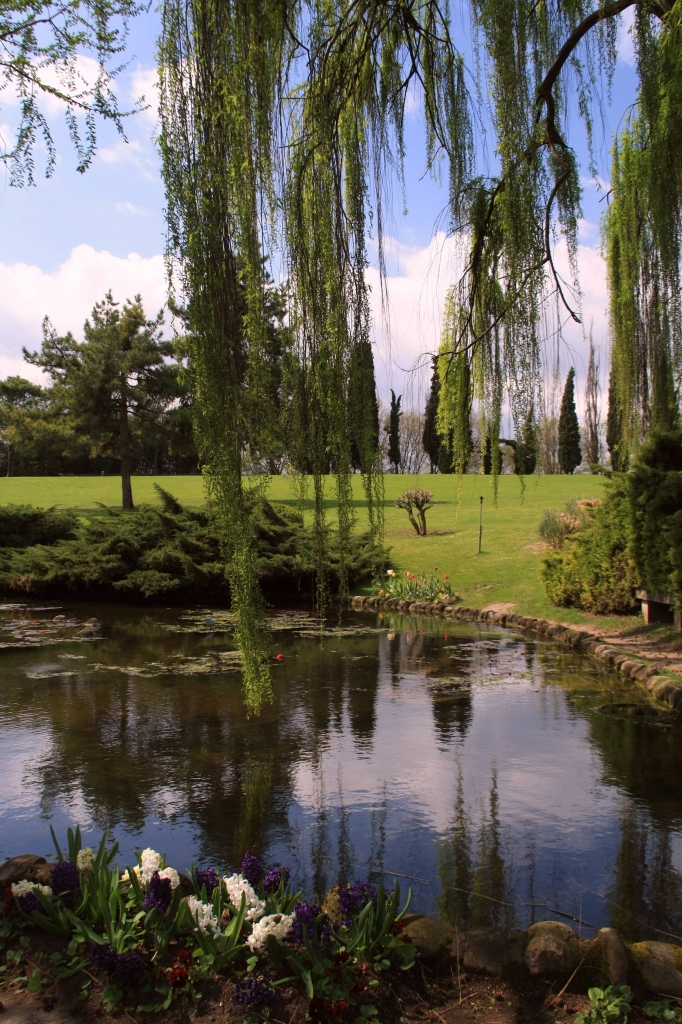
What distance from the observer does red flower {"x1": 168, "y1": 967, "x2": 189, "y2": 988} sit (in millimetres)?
2748

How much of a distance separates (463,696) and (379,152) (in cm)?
557

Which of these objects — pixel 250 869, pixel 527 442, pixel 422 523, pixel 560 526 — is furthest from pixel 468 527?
pixel 250 869

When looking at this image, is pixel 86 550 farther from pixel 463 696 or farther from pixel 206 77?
pixel 206 77

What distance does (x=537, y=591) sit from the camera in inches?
561

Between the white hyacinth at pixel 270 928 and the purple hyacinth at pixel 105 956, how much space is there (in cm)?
48

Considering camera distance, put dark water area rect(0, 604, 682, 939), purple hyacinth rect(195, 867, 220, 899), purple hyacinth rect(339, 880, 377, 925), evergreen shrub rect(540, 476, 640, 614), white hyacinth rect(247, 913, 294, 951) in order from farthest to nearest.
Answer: evergreen shrub rect(540, 476, 640, 614), dark water area rect(0, 604, 682, 939), purple hyacinth rect(195, 867, 220, 899), purple hyacinth rect(339, 880, 377, 925), white hyacinth rect(247, 913, 294, 951)

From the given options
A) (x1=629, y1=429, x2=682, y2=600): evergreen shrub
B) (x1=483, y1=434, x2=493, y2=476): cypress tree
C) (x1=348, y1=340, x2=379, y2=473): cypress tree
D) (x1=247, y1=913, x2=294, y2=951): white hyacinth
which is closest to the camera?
(x1=247, y1=913, x2=294, y2=951): white hyacinth

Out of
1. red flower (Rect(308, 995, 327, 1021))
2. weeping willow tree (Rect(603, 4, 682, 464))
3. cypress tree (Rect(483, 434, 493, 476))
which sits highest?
weeping willow tree (Rect(603, 4, 682, 464))

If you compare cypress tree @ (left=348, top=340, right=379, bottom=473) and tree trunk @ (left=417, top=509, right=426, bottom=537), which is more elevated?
cypress tree @ (left=348, top=340, right=379, bottom=473)

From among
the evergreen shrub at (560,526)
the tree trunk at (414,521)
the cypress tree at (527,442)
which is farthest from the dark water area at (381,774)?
the tree trunk at (414,521)

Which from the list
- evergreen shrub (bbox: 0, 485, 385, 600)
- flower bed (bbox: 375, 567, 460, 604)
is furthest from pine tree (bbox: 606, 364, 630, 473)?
evergreen shrub (bbox: 0, 485, 385, 600)

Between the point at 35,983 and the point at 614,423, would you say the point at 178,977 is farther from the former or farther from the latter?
the point at 614,423

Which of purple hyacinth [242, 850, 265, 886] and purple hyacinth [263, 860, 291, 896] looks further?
purple hyacinth [242, 850, 265, 886]

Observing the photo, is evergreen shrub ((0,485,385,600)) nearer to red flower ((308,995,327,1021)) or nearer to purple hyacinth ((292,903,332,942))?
purple hyacinth ((292,903,332,942))
